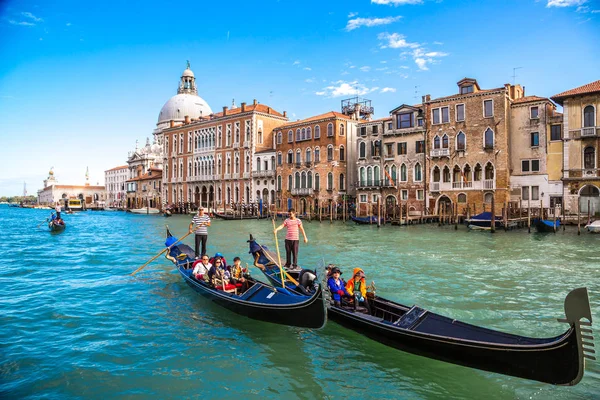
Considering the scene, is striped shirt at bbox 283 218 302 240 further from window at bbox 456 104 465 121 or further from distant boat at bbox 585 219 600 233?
window at bbox 456 104 465 121

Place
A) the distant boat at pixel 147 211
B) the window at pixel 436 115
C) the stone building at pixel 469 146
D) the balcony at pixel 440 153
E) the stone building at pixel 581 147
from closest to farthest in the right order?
the stone building at pixel 581 147, the stone building at pixel 469 146, the balcony at pixel 440 153, the window at pixel 436 115, the distant boat at pixel 147 211

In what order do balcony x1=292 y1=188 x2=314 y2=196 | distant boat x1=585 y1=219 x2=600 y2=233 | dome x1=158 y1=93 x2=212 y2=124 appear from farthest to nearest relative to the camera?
1. dome x1=158 y1=93 x2=212 y2=124
2. balcony x1=292 y1=188 x2=314 y2=196
3. distant boat x1=585 y1=219 x2=600 y2=233

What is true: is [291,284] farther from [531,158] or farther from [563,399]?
[531,158]

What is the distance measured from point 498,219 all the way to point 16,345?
810 inches

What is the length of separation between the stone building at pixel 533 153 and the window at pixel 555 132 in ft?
0.15

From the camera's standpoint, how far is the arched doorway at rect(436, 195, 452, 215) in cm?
2514

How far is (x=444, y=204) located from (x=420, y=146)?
3.81m

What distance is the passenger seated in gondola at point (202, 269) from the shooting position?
7414 millimetres

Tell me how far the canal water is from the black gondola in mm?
285

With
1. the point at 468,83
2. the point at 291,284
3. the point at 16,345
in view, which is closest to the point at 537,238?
the point at 468,83

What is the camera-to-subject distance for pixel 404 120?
88.0 ft

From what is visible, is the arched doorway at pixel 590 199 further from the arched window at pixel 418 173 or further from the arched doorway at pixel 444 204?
the arched window at pixel 418 173

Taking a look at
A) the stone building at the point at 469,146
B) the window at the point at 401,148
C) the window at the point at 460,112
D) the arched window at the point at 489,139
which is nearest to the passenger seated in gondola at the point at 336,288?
the stone building at the point at 469,146

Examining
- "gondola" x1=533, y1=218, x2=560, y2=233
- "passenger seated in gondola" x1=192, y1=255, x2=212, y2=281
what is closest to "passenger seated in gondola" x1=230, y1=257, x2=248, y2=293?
"passenger seated in gondola" x1=192, y1=255, x2=212, y2=281
